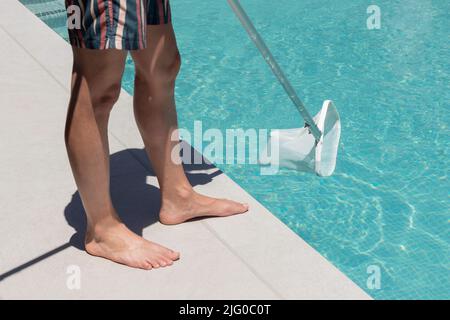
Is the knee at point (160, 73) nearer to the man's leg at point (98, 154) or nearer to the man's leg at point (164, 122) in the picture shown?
the man's leg at point (164, 122)

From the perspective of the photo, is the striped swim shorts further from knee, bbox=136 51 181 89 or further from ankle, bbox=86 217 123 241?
ankle, bbox=86 217 123 241

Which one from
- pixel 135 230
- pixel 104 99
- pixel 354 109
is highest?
pixel 104 99

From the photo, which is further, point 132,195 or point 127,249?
point 132,195

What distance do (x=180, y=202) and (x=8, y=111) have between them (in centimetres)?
117

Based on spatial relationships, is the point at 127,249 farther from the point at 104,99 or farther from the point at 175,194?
the point at 104,99

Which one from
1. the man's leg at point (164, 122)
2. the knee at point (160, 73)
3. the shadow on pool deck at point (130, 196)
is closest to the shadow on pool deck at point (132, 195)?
the shadow on pool deck at point (130, 196)

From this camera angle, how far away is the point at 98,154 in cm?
204

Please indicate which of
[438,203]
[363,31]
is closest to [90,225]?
[438,203]

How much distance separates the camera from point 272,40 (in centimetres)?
479

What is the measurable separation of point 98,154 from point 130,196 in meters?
0.54

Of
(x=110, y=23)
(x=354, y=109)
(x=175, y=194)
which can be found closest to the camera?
(x=110, y=23)

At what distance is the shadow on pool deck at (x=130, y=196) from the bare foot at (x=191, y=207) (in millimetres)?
77

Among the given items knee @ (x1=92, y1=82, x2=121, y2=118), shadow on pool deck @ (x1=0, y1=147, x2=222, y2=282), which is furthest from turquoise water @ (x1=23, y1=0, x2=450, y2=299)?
knee @ (x1=92, y1=82, x2=121, y2=118)

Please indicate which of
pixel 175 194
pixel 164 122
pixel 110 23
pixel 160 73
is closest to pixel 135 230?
pixel 175 194
